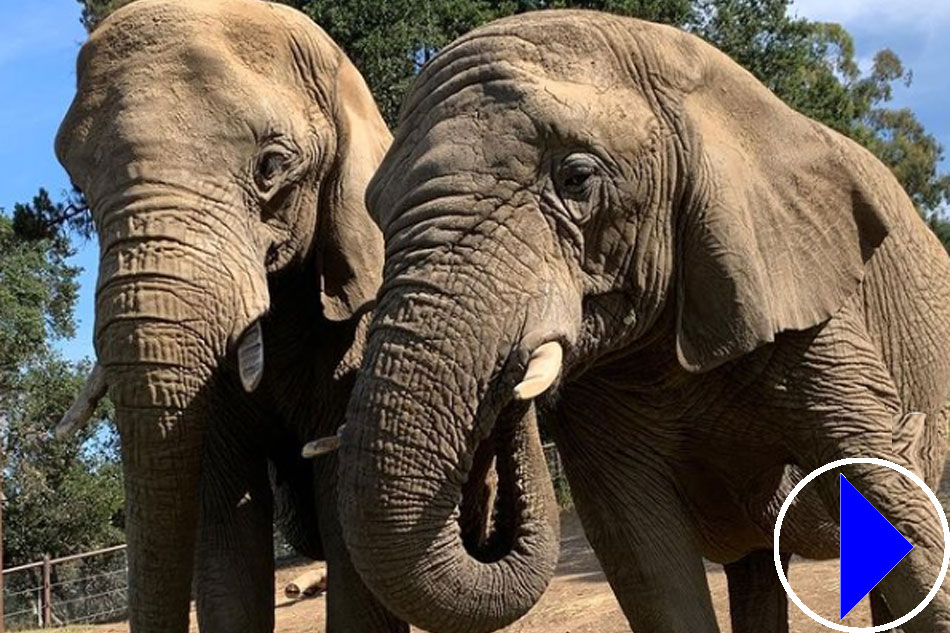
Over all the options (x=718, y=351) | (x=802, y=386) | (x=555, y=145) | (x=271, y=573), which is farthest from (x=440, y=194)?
(x=271, y=573)

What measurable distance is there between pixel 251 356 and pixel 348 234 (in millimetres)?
663

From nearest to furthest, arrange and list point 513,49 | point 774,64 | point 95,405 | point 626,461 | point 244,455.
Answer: point 513,49 < point 626,461 < point 95,405 < point 244,455 < point 774,64

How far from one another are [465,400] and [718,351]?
79 centimetres

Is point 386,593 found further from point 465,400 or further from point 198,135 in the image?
point 198,135

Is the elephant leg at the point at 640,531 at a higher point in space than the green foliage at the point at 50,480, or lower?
lower

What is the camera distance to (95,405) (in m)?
4.38

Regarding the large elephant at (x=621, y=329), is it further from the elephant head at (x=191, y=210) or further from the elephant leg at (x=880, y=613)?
the elephant head at (x=191, y=210)

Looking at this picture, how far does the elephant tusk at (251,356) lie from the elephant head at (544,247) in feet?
2.65

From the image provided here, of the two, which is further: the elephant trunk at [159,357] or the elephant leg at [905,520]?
the elephant trunk at [159,357]

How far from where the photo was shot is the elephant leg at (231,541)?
4.79 metres

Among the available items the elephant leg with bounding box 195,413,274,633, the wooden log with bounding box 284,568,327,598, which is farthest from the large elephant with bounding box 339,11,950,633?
the wooden log with bounding box 284,568,327,598

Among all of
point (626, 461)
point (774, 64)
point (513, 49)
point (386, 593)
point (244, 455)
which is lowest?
point (386, 593)

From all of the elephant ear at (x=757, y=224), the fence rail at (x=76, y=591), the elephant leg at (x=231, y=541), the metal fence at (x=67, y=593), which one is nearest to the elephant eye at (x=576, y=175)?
the elephant ear at (x=757, y=224)

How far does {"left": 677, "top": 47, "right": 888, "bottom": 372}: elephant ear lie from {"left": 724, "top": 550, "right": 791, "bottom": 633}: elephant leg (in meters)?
1.82
